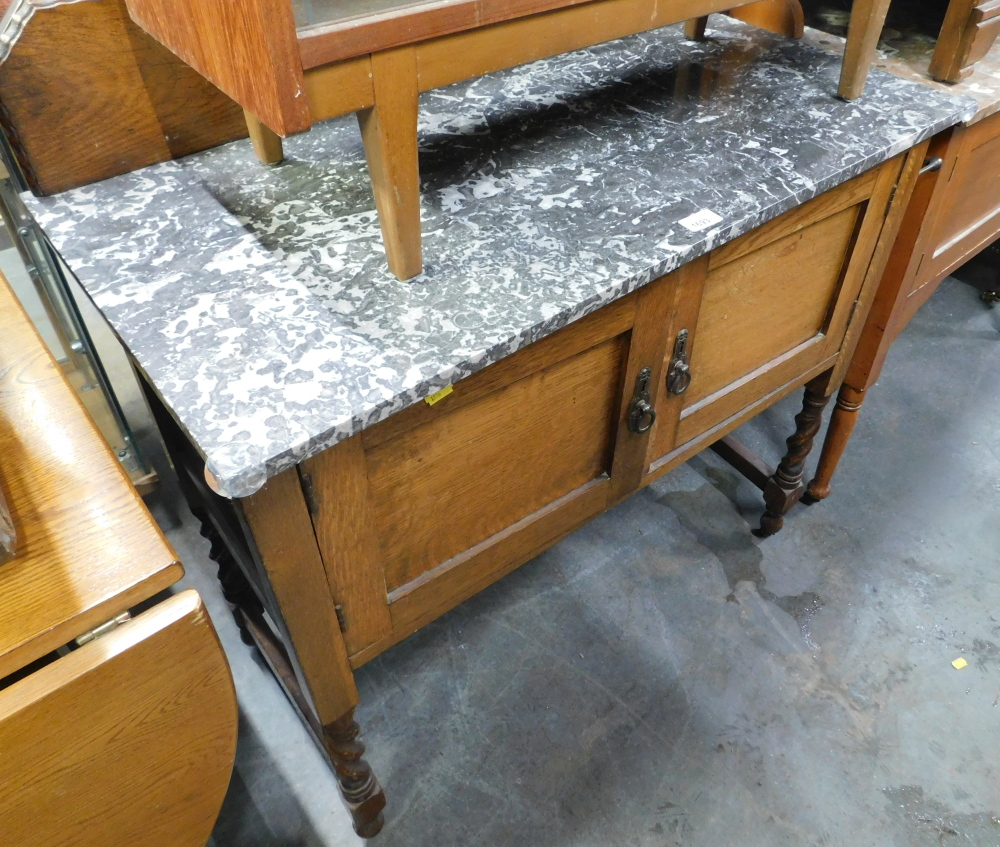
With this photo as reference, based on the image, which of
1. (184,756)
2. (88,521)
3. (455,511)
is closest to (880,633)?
(455,511)

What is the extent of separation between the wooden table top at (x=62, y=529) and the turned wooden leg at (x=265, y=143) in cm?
39

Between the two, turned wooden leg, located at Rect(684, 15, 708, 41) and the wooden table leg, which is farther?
turned wooden leg, located at Rect(684, 15, 708, 41)

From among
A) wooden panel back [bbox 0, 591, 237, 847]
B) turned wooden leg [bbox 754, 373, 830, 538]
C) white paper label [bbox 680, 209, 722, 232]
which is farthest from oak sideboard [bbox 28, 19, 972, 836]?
turned wooden leg [bbox 754, 373, 830, 538]

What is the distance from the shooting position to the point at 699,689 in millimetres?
1470

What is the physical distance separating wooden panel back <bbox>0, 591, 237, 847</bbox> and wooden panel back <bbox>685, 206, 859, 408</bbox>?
0.76 meters

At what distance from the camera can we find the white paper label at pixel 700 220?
0.91m

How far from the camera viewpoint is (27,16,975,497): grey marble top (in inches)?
28.8

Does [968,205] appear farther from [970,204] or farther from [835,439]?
[835,439]

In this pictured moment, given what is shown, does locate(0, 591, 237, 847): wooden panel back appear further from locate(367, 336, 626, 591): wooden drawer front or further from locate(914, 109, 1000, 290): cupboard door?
locate(914, 109, 1000, 290): cupboard door

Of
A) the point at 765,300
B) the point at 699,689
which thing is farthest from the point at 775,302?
the point at 699,689

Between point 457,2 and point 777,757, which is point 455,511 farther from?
point 777,757

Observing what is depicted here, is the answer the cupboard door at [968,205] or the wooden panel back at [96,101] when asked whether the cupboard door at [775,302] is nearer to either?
the cupboard door at [968,205]

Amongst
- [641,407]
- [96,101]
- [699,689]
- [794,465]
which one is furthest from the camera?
[794,465]

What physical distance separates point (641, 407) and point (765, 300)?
29 centimetres
